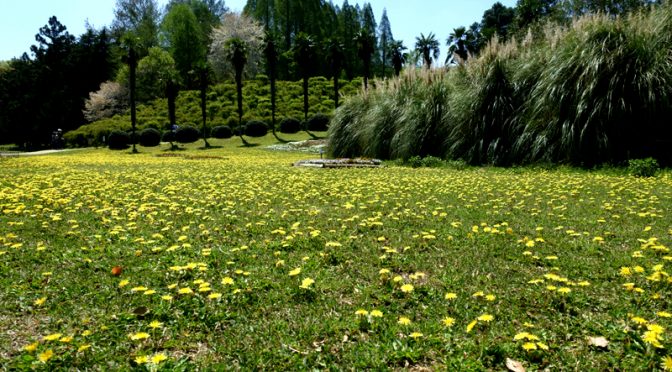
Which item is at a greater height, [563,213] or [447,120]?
[447,120]

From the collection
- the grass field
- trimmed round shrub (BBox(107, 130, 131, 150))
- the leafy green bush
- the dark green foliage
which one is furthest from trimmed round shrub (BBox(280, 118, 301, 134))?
the grass field

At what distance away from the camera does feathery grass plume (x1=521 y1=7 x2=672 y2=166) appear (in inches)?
373

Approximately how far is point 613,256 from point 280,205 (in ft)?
13.7

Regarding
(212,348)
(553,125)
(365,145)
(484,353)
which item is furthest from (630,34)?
(212,348)

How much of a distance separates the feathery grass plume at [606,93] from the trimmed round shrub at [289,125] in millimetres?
29855

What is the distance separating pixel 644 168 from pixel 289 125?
106ft

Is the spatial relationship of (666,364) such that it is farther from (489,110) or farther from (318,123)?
(318,123)

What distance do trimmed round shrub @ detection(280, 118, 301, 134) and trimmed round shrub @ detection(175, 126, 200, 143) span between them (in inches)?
306

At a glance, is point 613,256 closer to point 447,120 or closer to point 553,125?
point 553,125

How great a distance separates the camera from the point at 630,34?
9.86m

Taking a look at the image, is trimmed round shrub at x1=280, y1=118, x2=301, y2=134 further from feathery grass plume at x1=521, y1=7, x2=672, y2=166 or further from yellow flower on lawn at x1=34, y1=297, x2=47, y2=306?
yellow flower on lawn at x1=34, y1=297, x2=47, y2=306

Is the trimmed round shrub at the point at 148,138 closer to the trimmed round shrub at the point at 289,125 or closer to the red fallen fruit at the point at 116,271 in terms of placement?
the trimmed round shrub at the point at 289,125

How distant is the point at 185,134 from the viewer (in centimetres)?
3547

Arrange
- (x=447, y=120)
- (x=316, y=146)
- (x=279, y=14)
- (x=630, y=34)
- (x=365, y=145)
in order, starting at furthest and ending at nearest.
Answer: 1. (x=279, y=14)
2. (x=316, y=146)
3. (x=365, y=145)
4. (x=447, y=120)
5. (x=630, y=34)
